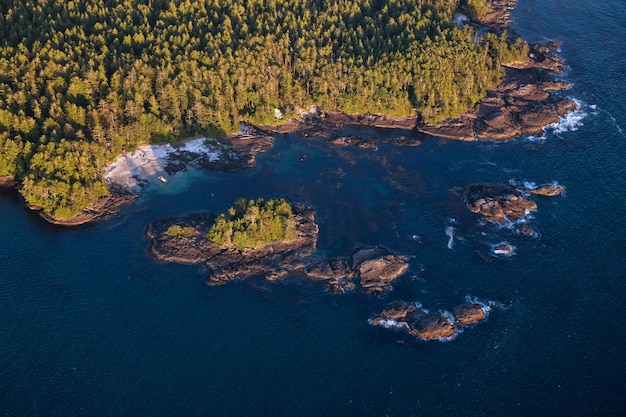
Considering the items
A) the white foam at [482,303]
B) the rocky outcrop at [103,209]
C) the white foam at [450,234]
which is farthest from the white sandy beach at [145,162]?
the white foam at [482,303]

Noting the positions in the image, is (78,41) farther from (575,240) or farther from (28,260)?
(575,240)

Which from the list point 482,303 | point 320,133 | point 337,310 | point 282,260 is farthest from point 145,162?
point 482,303

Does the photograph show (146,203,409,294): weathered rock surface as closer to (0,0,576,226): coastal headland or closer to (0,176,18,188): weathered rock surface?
(0,0,576,226): coastal headland

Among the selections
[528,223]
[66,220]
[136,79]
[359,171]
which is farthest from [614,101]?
[66,220]

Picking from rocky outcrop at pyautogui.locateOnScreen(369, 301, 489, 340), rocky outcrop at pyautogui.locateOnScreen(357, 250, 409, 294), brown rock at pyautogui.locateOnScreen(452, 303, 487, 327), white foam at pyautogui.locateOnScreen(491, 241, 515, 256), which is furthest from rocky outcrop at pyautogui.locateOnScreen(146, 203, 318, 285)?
white foam at pyautogui.locateOnScreen(491, 241, 515, 256)

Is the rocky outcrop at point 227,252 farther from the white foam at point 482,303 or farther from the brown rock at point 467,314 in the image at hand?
the white foam at point 482,303

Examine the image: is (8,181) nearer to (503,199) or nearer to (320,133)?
(320,133)
